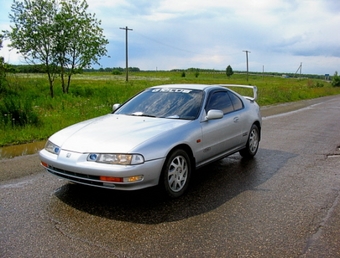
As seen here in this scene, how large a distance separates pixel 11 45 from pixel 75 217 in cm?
1661

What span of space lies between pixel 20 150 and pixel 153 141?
458cm

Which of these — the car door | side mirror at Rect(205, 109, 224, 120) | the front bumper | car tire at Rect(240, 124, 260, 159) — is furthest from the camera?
car tire at Rect(240, 124, 260, 159)

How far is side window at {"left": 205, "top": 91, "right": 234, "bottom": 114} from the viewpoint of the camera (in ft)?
18.1

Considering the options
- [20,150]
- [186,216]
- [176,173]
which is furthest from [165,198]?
[20,150]

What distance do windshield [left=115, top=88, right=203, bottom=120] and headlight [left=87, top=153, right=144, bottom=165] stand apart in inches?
51.9

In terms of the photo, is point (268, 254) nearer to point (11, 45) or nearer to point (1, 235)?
point (1, 235)

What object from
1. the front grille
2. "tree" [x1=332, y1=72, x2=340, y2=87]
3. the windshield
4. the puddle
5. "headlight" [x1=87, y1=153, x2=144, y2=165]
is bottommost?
the puddle

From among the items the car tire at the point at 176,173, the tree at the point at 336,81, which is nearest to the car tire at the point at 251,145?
the car tire at the point at 176,173

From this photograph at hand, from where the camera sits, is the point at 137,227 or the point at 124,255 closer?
A: the point at 124,255

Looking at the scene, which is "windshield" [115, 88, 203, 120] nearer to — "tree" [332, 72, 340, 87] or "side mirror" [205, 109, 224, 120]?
"side mirror" [205, 109, 224, 120]

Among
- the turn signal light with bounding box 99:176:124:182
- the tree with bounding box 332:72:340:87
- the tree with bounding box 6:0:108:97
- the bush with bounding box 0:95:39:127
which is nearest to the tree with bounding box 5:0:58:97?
the tree with bounding box 6:0:108:97

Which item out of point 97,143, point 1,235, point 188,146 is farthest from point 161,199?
point 1,235

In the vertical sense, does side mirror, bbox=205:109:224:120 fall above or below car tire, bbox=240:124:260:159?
above

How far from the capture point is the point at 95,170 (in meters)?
3.83
